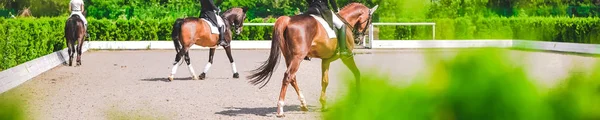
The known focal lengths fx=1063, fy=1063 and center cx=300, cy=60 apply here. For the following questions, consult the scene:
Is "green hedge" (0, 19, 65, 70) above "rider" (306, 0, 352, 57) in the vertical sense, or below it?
below

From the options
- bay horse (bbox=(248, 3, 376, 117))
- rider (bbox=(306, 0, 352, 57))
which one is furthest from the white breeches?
bay horse (bbox=(248, 3, 376, 117))

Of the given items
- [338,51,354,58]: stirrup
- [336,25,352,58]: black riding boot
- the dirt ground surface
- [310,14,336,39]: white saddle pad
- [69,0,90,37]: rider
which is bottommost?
the dirt ground surface

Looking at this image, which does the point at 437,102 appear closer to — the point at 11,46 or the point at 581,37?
the point at 11,46

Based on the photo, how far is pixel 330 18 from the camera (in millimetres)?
11406

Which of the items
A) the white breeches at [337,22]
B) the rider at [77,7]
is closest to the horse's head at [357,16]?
the white breeches at [337,22]

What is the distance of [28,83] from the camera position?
673 inches

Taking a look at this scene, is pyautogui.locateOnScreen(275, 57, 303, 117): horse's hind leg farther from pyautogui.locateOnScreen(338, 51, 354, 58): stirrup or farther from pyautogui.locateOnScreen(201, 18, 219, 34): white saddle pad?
pyautogui.locateOnScreen(201, 18, 219, 34): white saddle pad

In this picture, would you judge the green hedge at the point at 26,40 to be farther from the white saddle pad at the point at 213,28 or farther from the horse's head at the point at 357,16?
the horse's head at the point at 357,16

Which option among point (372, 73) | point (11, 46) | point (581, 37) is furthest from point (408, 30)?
point (372, 73)

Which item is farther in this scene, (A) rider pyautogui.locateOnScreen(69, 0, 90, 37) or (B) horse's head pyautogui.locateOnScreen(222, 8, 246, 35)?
(A) rider pyautogui.locateOnScreen(69, 0, 90, 37)

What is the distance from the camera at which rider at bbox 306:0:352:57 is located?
11320mm

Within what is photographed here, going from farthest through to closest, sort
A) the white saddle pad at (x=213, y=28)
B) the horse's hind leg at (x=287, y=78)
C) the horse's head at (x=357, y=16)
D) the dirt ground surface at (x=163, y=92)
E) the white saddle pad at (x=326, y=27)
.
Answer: the white saddle pad at (x=213, y=28) < the horse's head at (x=357, y=16) < the dirt ground surface at (x=163, y=92) < the white saddle pad at (x=326, y=27) < the horse's hind leg at (x=287, y=78)

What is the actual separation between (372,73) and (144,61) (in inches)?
924

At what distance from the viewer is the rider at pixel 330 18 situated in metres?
11.3
